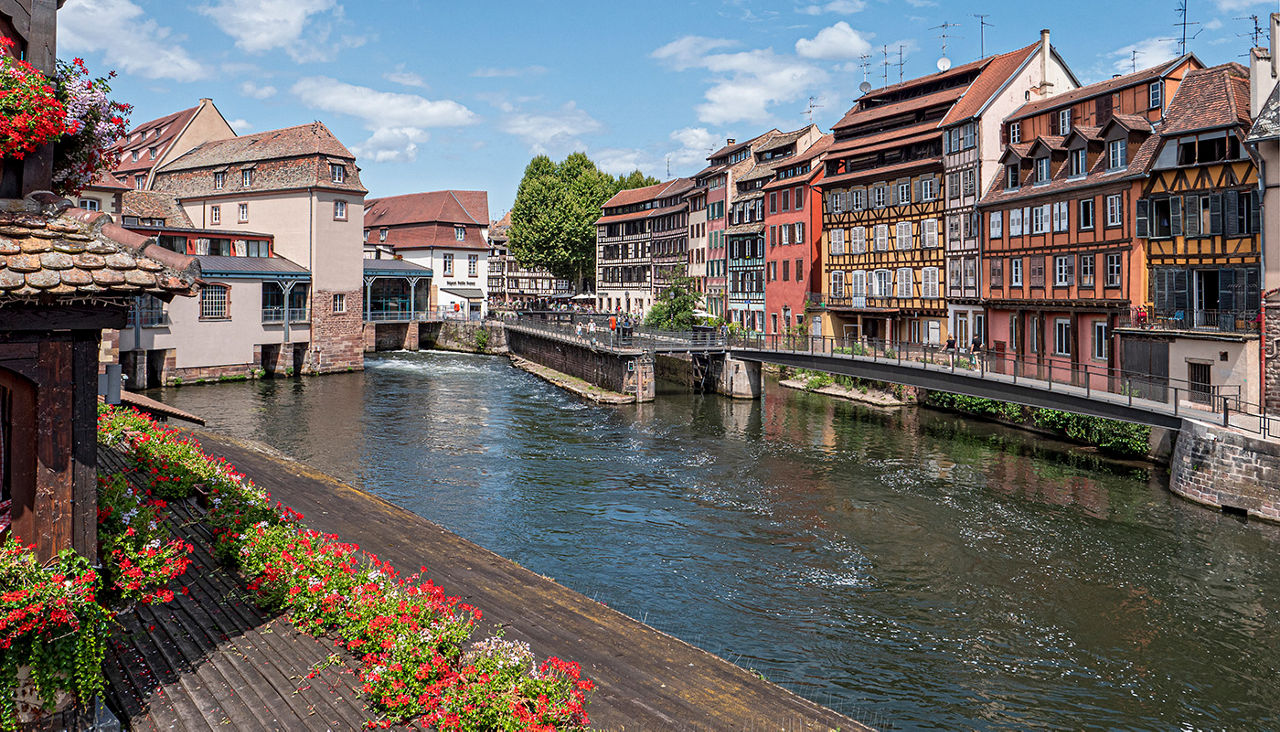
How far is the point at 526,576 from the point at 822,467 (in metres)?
17.7

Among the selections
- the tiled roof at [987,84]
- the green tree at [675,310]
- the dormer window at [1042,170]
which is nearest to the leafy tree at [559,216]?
the green tree at [675,310]

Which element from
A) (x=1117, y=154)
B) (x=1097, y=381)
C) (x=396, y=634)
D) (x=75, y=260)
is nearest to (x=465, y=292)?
(x=1117, y=154)

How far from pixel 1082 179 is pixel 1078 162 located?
0.88 meters

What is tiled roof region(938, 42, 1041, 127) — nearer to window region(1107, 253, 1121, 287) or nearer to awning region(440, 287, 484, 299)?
window region(1107, 253, 1121, 287)

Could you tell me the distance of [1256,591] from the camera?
60.8 feet

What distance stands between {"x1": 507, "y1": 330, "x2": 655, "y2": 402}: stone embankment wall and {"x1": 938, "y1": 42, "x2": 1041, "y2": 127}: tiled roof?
1947 centimetres

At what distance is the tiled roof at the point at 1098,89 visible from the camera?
3466 centimetres

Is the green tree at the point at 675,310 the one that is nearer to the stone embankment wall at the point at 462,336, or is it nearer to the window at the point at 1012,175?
the stone embankment wall at the point at 462,336

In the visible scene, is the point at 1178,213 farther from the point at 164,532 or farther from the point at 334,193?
the point at 334,193

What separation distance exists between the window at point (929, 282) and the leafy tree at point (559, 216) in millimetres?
52772

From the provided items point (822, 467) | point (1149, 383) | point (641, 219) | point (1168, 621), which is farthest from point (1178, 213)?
point (641, 219)

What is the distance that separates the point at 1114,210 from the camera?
35.1m

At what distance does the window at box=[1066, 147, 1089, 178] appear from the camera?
36469mm

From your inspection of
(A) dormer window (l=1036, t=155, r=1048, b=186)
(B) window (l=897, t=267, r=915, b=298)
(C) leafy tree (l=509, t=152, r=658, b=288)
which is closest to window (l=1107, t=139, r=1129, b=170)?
(A) dormer window (l=1036, t=155, r=1048, b=186)
